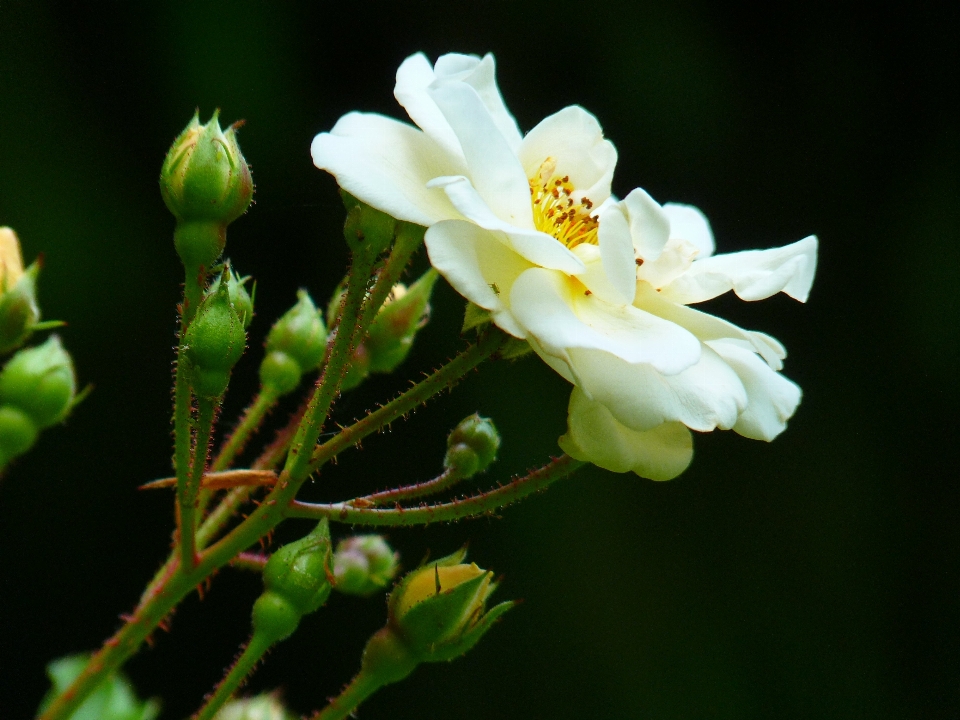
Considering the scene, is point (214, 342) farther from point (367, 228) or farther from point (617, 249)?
point (617, 249)

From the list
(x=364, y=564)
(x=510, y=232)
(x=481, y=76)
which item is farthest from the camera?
(x=364, y=564)

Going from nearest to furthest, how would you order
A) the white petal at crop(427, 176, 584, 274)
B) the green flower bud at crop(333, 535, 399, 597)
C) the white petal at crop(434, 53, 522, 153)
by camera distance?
the white petal at crop(427, 176, 584, 274) < the white petal at crop(434, 53, 522, 153) < the green flower bud at crop(333, 535, 399, 597)

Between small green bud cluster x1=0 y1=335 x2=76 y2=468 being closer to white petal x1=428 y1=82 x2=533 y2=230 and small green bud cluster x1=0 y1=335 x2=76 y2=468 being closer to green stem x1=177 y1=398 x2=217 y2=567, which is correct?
green stem x1=177 y1=398 x2=217 y2=567

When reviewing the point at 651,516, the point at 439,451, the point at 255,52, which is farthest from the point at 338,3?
the point at 651,516

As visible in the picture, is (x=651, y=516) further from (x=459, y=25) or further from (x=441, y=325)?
(x=459, y=25)

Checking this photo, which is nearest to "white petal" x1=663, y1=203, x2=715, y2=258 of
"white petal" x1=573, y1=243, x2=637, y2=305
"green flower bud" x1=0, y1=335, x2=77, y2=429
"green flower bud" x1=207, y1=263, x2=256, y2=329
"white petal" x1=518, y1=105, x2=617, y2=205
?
"white petal" x1=518, y1=105, x2=617, y2=205

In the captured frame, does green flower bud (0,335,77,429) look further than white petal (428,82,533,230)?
Yes

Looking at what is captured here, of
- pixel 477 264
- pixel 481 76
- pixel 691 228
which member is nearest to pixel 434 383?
pixel 477 264
